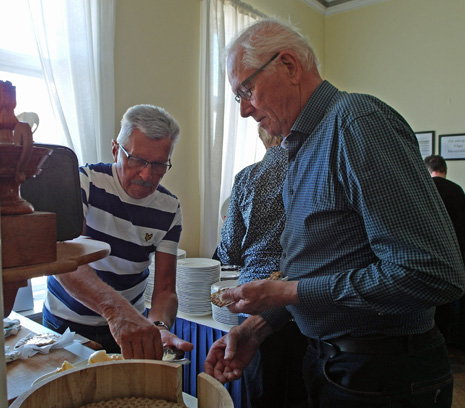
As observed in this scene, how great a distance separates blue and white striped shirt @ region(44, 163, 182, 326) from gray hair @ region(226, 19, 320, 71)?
778 mm

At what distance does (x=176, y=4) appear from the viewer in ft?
10.2

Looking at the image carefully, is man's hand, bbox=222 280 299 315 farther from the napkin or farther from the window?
the window

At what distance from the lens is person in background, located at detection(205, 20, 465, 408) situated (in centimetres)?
91

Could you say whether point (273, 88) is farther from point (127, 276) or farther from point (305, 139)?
point (127, 276)

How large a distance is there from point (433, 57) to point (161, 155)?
13.2 feet

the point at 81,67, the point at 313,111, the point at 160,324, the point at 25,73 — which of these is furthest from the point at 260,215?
the point at 25,73

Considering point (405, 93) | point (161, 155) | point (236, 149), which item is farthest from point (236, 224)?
point (405, 93)

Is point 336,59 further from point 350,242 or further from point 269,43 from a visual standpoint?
point 350,242

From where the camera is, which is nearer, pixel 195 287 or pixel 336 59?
pixel 195 287

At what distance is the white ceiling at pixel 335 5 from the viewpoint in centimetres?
486

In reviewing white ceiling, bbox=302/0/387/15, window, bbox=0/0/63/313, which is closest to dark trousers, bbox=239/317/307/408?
window, bbox=0/0/63/313

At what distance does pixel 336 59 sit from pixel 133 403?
16.9 ft

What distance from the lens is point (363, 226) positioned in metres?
1.03

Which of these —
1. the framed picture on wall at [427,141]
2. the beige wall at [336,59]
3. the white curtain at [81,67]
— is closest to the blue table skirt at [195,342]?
the beige wall at [336,59]
